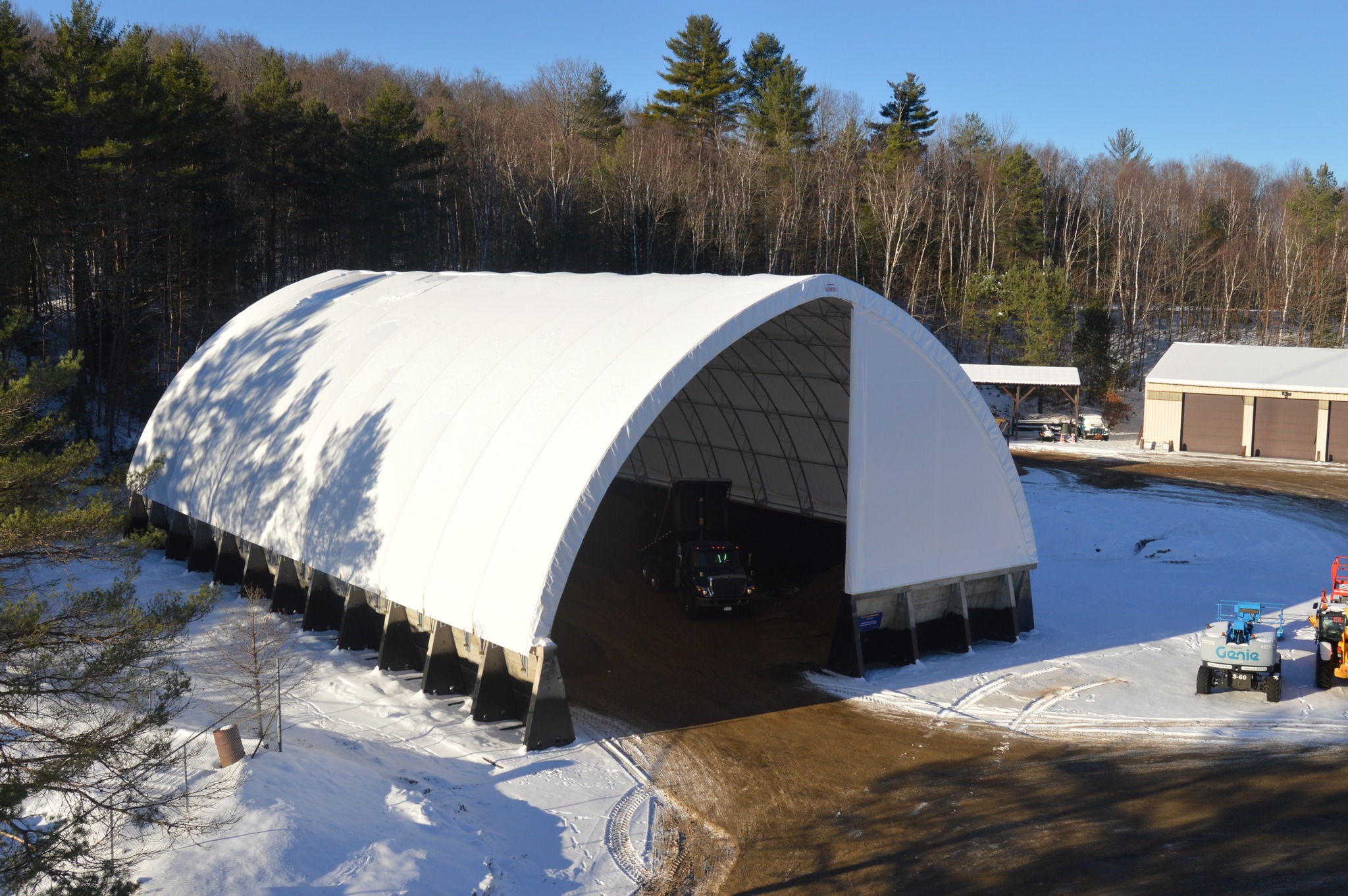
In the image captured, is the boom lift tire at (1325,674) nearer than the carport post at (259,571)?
Yes

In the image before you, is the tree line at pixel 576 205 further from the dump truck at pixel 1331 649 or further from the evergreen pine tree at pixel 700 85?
the dump truck at pixel 1331 649

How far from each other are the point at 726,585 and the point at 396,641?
7617 mm

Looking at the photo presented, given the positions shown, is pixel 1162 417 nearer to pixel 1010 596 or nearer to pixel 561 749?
pixel 1010 596

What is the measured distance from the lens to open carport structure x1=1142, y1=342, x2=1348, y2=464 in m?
48.5

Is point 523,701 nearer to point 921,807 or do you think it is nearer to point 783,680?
point 783,680

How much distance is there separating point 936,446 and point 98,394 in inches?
1291

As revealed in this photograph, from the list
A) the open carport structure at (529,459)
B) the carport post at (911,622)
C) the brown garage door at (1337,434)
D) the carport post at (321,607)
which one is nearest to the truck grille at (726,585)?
the open carport structure at (529,459)

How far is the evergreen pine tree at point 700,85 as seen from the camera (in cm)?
7375

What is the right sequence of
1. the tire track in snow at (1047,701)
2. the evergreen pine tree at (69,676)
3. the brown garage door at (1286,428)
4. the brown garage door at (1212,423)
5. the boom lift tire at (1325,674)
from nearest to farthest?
1. the evergreen pine tree at (69,676)
2. the tire track in snow at (1047,701)
3. the boom lift tire at (1325,674)
4. the brown garage door at (1286,428)
5. the brown garage door at (1212,423)

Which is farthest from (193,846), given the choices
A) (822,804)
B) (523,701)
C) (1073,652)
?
(1073,652)

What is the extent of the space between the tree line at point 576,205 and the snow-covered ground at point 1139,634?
2161 centimetres

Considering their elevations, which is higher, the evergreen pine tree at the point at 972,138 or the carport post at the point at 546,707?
the evergreen pine tree at the point at 972,138

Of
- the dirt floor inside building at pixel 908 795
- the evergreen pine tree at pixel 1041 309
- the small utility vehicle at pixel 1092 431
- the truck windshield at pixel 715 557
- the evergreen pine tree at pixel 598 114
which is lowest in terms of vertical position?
the dirt floor inside building at pixel 908 795

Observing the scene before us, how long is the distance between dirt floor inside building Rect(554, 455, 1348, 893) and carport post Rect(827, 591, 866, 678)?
745 millimetres
